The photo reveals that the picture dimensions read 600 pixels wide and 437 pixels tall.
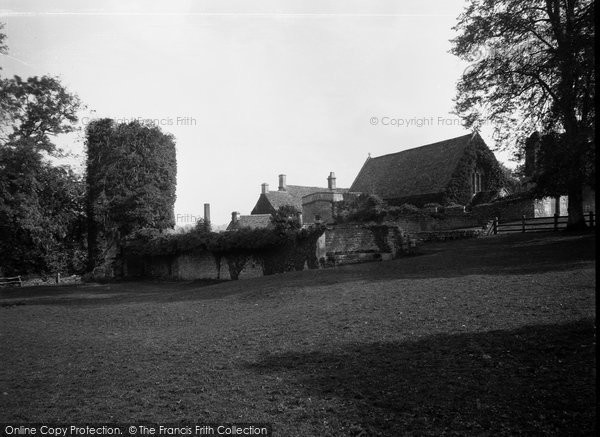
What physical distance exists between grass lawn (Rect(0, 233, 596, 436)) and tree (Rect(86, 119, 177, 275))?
880 inches

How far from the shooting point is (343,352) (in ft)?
24.5

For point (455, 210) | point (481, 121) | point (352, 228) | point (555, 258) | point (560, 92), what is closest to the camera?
point (555, 258)

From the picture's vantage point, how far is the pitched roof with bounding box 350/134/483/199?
41.8m

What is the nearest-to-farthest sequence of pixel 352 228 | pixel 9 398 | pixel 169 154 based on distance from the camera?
pixel 9 398, pixel 352 228, pixel 169 154

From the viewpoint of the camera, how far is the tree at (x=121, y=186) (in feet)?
117

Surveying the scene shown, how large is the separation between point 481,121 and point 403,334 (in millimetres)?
21218

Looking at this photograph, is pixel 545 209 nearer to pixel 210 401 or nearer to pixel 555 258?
pixel 555 258

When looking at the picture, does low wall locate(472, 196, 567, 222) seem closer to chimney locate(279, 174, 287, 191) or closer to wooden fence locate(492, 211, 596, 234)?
wooden fence locate(492, 211, 596, 234)

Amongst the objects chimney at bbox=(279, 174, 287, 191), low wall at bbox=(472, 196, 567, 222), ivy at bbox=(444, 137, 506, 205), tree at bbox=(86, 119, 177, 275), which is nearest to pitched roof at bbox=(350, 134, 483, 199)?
Answer: ivy at bbox=(444, 137, 506, 205)

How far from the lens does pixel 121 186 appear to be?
117 ft

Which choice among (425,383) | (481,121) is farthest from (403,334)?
(481,121)

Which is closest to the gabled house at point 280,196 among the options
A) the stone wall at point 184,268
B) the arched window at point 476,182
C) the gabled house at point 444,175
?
the gabled house at point 444,175

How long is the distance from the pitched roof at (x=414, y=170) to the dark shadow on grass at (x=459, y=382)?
3517 centimetres

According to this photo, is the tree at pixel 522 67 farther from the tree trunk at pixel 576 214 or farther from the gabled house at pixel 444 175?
the gabled house at pixel 444 175
